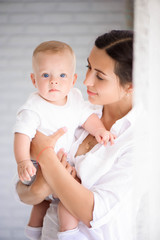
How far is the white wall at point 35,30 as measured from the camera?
2254 mm

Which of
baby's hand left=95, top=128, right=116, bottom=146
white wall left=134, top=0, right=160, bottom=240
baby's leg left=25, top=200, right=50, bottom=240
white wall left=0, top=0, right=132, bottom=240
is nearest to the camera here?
white wall left=134, top=0, right=160, bottom=240

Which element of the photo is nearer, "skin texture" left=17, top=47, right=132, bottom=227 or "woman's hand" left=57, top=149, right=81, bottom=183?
"skin texture" left=17, top=47, right=132, bottom=227

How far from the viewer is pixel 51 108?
111 cm

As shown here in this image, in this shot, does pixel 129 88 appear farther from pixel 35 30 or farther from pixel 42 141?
pixel 35 30

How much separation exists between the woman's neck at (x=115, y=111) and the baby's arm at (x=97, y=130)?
4 centimetres

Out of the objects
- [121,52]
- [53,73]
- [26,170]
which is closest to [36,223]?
[26,170]

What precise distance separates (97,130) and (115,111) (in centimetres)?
12

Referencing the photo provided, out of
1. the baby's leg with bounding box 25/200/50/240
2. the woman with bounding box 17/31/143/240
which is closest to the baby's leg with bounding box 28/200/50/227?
the baby's leg with bounding box 25/200/50/240

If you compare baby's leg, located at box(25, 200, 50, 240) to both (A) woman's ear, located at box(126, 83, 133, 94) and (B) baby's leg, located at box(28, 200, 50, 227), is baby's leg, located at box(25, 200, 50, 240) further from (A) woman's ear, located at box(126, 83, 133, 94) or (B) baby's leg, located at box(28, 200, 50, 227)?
(A) woman's ear, located at box(126, 83, 133, 94)

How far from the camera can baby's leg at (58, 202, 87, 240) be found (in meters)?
1.01

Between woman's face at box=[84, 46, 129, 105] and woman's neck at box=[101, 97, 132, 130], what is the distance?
3.3 inches

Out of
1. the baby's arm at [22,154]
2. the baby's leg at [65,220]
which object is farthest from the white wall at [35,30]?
the baby's leg at [65,220]

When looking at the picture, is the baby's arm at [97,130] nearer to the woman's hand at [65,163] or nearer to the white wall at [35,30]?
the woman's hand at [65,163]

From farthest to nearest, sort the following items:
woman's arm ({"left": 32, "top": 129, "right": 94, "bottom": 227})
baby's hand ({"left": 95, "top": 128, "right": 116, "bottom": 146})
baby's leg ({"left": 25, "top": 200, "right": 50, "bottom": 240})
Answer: baby's leg ({"left": 25, "top": 200, "right": 50, "bottom": 240}) < baby's hand ({"left": 95, "top": 128, "right": 116, "bottom": 146}) < woman's arm ({"left": 32, "top": 129, "right": 94, "bottom": 227})
